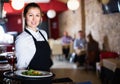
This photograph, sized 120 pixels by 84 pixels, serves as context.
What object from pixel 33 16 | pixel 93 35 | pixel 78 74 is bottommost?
pixel 78 74

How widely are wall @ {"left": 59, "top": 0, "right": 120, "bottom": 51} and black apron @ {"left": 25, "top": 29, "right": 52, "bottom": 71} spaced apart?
4.93 m

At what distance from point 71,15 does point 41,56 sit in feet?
34.9

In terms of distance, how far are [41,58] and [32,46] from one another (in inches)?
5.3

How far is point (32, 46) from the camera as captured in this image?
86.7 inches

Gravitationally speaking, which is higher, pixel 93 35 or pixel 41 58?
pixel 93 35

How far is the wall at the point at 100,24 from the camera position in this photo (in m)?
7.21

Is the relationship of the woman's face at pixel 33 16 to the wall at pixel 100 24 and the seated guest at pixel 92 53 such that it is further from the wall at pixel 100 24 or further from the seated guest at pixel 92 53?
the seated guest at pixel 92 53

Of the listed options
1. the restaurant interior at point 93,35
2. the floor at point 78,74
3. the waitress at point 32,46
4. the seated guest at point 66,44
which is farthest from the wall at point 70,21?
the waitress at point 32,46

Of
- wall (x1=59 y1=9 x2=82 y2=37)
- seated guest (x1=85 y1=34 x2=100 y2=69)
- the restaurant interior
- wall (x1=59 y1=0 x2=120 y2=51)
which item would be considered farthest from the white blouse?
wall (x1=59 y1=9 x2=82 y2=37)

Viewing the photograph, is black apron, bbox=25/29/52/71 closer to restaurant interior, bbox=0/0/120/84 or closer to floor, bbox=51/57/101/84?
restaurant interior, bbox=0/0/120/84

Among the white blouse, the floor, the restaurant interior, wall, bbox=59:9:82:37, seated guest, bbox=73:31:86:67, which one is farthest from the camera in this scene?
wall, bbox=59:9:82:37

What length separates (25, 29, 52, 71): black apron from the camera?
2221 millimetres

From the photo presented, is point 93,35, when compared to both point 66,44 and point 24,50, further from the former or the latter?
point 24,50

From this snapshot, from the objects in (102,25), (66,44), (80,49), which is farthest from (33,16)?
(66,44)
